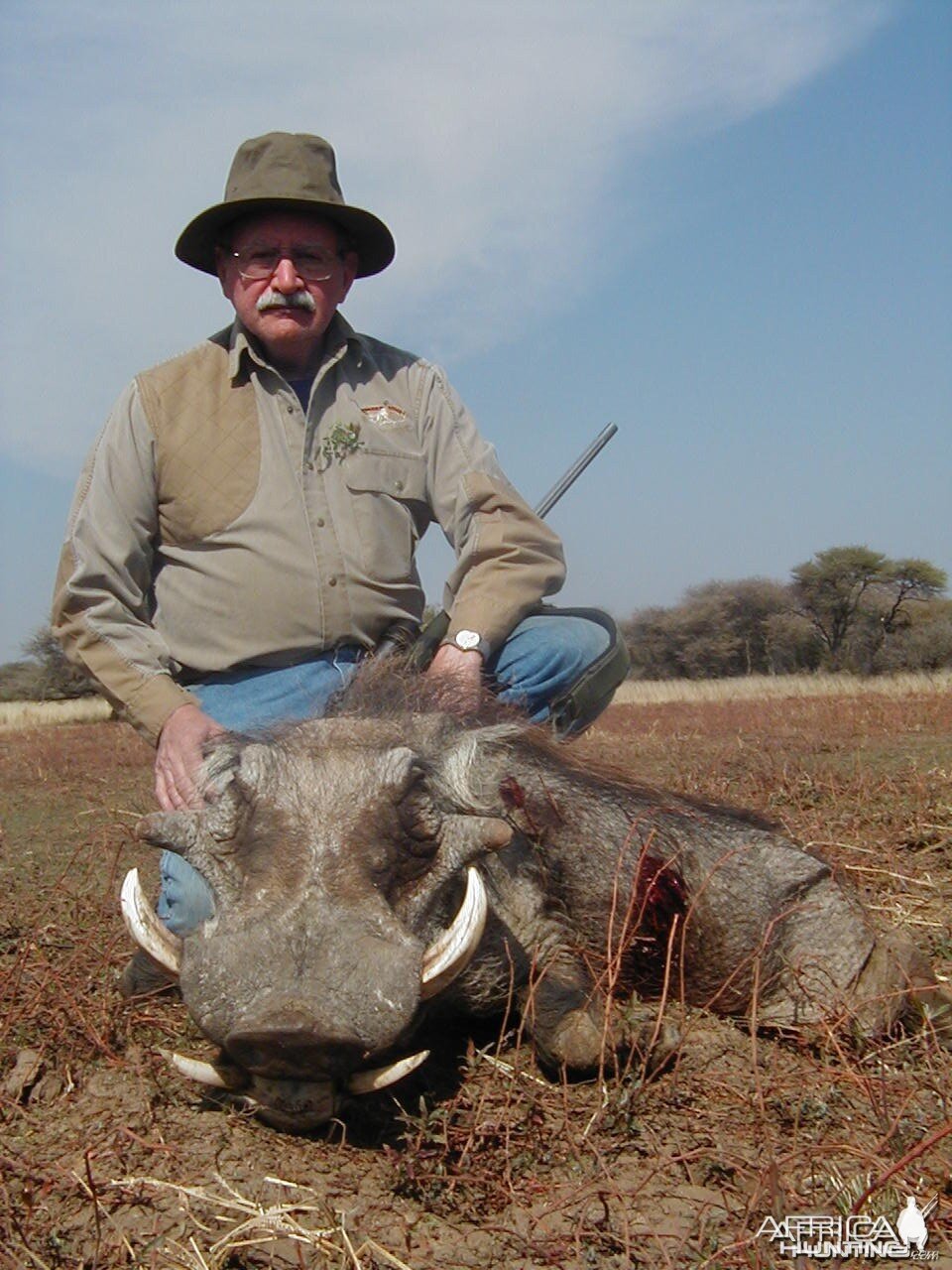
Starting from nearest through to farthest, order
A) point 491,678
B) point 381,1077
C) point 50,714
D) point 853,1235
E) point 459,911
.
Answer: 1. point 853,1235
2. point 381,1077
3. point 459,911
4. point 491,678
5. point 50,714

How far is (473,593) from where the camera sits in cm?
384

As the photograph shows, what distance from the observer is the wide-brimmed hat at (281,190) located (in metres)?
3.92

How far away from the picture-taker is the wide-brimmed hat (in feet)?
12.9

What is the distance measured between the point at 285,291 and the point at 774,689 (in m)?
16.5

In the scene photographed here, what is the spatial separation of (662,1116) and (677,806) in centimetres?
113

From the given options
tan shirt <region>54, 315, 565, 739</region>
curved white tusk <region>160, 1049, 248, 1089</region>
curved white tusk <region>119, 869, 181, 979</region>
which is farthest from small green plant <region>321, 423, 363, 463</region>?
curved white tusk <region>160, 1049, 248, 1089</region>

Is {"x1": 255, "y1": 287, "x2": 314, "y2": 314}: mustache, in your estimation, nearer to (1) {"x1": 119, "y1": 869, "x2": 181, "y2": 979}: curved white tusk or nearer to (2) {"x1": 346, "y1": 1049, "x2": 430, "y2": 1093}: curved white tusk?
(1) {"x1": 119, "y1": 869, "x2": 181, "y2": 979}: curved white tusk

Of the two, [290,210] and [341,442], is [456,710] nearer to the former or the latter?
[341,442]

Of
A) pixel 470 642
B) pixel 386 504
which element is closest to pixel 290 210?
pixel 386 504

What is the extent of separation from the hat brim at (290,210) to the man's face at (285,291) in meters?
0.04

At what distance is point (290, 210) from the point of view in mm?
4012

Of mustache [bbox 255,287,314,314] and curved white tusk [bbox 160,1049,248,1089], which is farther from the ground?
mustache [bbox 255,287,314,314]

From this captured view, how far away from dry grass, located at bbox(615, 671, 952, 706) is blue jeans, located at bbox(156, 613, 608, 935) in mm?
12463

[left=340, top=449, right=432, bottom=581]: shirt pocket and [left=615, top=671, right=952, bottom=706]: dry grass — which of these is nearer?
[left=340, top=449, right=432, bottom=581]: shirt pocket
